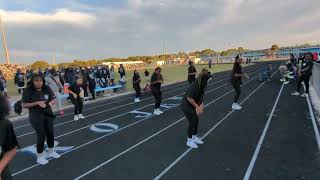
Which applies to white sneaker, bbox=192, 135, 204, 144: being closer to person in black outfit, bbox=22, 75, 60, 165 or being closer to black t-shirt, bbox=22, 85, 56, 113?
person in black outfit, bbox=22, 75, 60, 165

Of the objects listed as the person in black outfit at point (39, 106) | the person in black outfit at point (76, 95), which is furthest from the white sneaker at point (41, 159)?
the person in black outfit at point (76, 95)

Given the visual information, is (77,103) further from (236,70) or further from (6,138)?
(6,138)

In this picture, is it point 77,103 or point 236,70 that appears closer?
point 77,103

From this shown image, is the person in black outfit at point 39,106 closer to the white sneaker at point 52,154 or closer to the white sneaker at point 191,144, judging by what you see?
the white sneaker at point 52,154

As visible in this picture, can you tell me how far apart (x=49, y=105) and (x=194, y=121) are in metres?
3.19

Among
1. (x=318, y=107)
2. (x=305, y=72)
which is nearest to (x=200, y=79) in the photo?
(x=318, y=107)

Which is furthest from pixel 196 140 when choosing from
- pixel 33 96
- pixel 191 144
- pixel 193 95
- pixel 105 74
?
pixel 105 74

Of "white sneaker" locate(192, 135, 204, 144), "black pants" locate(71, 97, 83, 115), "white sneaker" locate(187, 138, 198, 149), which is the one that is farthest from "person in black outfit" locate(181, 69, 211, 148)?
"black pants" locate(71, 97, 83, 115)

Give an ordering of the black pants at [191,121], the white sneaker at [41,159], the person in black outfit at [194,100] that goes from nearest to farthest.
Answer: the white sneaker at [41,159]
the person in black outfit at [194,100]
the black pants at [191,121]

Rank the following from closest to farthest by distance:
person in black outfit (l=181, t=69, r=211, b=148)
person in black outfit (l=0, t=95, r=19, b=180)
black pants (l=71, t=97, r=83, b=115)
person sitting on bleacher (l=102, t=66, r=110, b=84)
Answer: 1. person in black outfit (l=0, t=95, r=19, b=180)
2. person in black outfit (l=181, t=69, r=211, b=148)
3. black pants (l=71, t=97, r=83, b=115)
4. person sitting on bleacher (l=102, t=66, r=110, b=84)

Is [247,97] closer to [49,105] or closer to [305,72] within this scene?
[305,72]

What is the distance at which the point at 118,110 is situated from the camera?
15984mm

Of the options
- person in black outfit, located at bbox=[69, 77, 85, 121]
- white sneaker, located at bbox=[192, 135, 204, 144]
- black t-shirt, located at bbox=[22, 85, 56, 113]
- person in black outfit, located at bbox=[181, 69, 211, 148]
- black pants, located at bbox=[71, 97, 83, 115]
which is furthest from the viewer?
black pants, located at bbox=[71, 97, 83, 115]

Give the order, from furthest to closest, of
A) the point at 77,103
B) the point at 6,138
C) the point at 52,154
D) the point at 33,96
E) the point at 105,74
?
the point at 105,74
the point at 77,103
the point at 52,154
the point at 33,96
the point at 6,138
